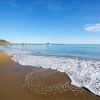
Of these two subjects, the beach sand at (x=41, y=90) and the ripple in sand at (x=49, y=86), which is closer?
the beach sand at (x=41, y=90)

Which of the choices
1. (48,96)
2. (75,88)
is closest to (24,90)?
(48,96)

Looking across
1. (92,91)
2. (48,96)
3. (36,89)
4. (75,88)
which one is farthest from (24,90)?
(92,91)

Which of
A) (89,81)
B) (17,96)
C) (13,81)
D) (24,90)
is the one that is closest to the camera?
(17,96)

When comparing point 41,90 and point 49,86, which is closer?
point 41,90

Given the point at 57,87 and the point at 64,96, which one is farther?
the point at 57,87

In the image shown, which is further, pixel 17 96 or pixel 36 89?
pixel 36 89

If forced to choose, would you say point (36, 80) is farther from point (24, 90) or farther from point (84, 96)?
point (84, 96)

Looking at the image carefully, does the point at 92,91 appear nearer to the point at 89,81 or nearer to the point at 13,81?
the point at 89,81

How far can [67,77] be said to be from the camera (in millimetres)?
11375

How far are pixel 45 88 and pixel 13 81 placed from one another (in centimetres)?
256

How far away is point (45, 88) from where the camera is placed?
898cm

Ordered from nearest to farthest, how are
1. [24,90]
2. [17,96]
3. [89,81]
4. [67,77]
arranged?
1. [17,96]
2. [24,90]
3. [89,81]
4. [67,77]

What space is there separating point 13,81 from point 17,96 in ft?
9.09

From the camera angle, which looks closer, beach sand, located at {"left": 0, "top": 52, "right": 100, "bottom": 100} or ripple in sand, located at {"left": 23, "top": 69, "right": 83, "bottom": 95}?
beach sand, located at {"left": 0, "top": 52, "right": 100, "bottom": 100}
